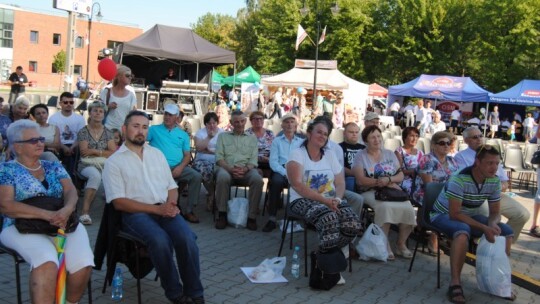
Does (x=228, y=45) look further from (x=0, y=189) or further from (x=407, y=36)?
(x=0, y=189)

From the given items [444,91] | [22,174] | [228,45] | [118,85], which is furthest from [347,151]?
[228,45]

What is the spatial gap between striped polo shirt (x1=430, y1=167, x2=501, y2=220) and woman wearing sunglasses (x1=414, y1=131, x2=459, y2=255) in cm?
91

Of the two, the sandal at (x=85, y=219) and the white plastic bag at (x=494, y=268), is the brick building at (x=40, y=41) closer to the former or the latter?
the sandal at (x=85, y=219)

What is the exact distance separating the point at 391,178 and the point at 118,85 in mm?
3648

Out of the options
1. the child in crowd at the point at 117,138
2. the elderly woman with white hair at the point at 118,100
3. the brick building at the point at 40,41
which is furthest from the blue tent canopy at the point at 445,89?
the brick building at the point at 40,41

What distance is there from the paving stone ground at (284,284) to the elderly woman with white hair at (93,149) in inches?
Answer: 14.8

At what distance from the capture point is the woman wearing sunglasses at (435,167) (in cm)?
558

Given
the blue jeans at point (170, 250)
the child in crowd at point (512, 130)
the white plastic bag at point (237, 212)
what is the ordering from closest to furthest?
1. the blue jeans at point (170, 250)
2. the white plastic bag at point (237, 212)
3. the child in crowd at point (512, 130)

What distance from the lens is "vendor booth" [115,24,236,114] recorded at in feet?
53.6

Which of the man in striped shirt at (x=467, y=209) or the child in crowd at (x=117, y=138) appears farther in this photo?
the child in crowd at (x=117, y=138)

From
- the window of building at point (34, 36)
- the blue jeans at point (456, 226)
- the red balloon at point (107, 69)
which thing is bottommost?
the blue jeans at point (456, 226)

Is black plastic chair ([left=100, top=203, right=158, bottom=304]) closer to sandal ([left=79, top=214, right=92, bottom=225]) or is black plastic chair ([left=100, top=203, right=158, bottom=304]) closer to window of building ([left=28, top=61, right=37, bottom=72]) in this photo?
sandal ([left=79, top=214, right=92, bottom=225])

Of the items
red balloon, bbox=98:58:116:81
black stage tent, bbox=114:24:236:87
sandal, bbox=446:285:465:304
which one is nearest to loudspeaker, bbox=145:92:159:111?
black stage tent, bbox=114:24:236:87

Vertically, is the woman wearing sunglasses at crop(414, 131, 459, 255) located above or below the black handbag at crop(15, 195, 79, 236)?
above
